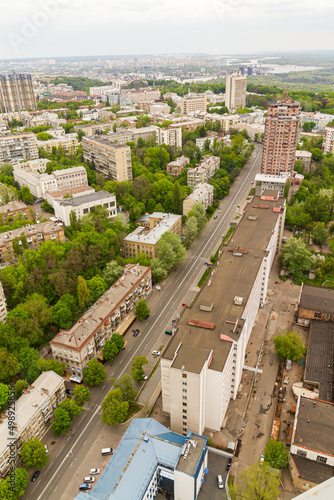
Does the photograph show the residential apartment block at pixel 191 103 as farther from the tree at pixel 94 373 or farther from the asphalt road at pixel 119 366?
the tree at pixel 94 373

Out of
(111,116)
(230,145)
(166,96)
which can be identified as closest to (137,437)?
(230,145)

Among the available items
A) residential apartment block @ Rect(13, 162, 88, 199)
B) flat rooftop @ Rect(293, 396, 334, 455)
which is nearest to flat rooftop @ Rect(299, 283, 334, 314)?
flat rooftop @ Rect(293, 396, 334, 455)

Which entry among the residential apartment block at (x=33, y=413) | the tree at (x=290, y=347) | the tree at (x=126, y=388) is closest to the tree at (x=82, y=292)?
the residential apartment block at (x=33, y=413)

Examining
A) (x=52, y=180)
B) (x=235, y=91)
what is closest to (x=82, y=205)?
(x=52, y=180)

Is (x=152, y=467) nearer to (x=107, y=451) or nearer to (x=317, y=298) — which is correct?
(x=107, y=451)

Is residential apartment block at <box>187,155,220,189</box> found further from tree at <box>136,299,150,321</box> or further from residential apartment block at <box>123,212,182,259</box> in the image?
tree at <box>136,299,150,321</box>
